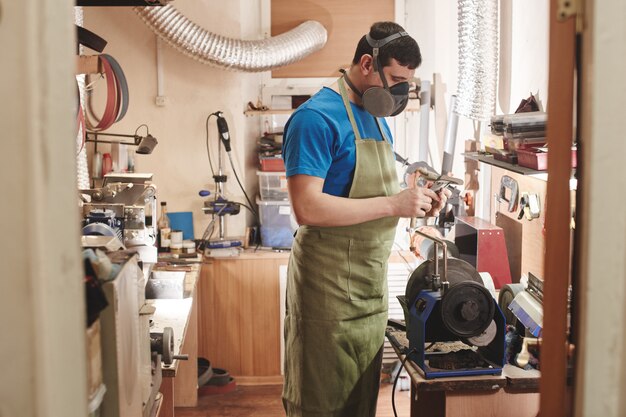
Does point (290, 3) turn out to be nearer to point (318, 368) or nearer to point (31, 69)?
point (318, 368)

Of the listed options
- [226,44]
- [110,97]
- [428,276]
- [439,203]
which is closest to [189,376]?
[110,97]

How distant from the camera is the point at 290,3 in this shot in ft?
17.0

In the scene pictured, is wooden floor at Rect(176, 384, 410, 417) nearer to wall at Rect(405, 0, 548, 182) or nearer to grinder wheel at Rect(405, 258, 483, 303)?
wall at Rect(405, 0, 548, 182)

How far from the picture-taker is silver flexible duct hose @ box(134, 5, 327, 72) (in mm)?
4398

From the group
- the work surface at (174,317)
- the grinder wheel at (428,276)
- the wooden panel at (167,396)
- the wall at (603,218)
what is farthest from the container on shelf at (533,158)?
the wall at (603,218)

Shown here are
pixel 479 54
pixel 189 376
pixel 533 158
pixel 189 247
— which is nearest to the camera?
pixel 533 158

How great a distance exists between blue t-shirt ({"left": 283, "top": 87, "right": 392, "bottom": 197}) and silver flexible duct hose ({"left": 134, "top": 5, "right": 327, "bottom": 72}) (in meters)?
2.13

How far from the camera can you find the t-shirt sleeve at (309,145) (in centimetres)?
240

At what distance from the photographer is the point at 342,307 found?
2.52 metres

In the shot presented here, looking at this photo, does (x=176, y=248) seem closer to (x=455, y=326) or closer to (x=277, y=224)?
(x=277, y=224)

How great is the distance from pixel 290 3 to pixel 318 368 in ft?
10.9

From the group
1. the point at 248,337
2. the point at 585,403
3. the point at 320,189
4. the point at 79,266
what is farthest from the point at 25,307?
the point at 248,337

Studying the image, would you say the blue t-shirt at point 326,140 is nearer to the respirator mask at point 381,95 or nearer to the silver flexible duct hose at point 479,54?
the respirator mask at point 381,95

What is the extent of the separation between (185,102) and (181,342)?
247cm
